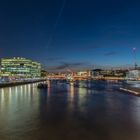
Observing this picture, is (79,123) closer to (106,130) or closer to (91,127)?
(91,127)

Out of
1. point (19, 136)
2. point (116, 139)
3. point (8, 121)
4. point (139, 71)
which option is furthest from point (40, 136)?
point (139, 71)

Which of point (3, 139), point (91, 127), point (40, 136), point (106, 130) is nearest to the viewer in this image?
point (3, 139)

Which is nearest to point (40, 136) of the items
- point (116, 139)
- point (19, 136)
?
point (19, 136)

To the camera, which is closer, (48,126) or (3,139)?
(3,139)

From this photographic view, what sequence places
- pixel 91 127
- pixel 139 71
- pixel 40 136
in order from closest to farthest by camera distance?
1. pixel 40 136
2. pixel 91 127
3. pixel 139 71

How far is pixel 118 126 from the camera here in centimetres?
1695

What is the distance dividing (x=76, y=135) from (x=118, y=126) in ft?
13.4

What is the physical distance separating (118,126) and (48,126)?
462cm

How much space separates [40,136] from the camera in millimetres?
13766

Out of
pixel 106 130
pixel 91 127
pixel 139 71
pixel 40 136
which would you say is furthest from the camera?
pixel 139 71

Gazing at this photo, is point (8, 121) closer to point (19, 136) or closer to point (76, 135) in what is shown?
point (19, 136)

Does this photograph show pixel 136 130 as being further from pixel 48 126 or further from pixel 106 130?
pixel 48 126

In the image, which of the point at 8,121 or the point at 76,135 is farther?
the point at 8,121

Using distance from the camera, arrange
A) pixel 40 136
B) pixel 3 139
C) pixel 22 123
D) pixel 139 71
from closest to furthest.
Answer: pixel 3 139
pixel 40 136
pixel 22 123
pixel 139 71
